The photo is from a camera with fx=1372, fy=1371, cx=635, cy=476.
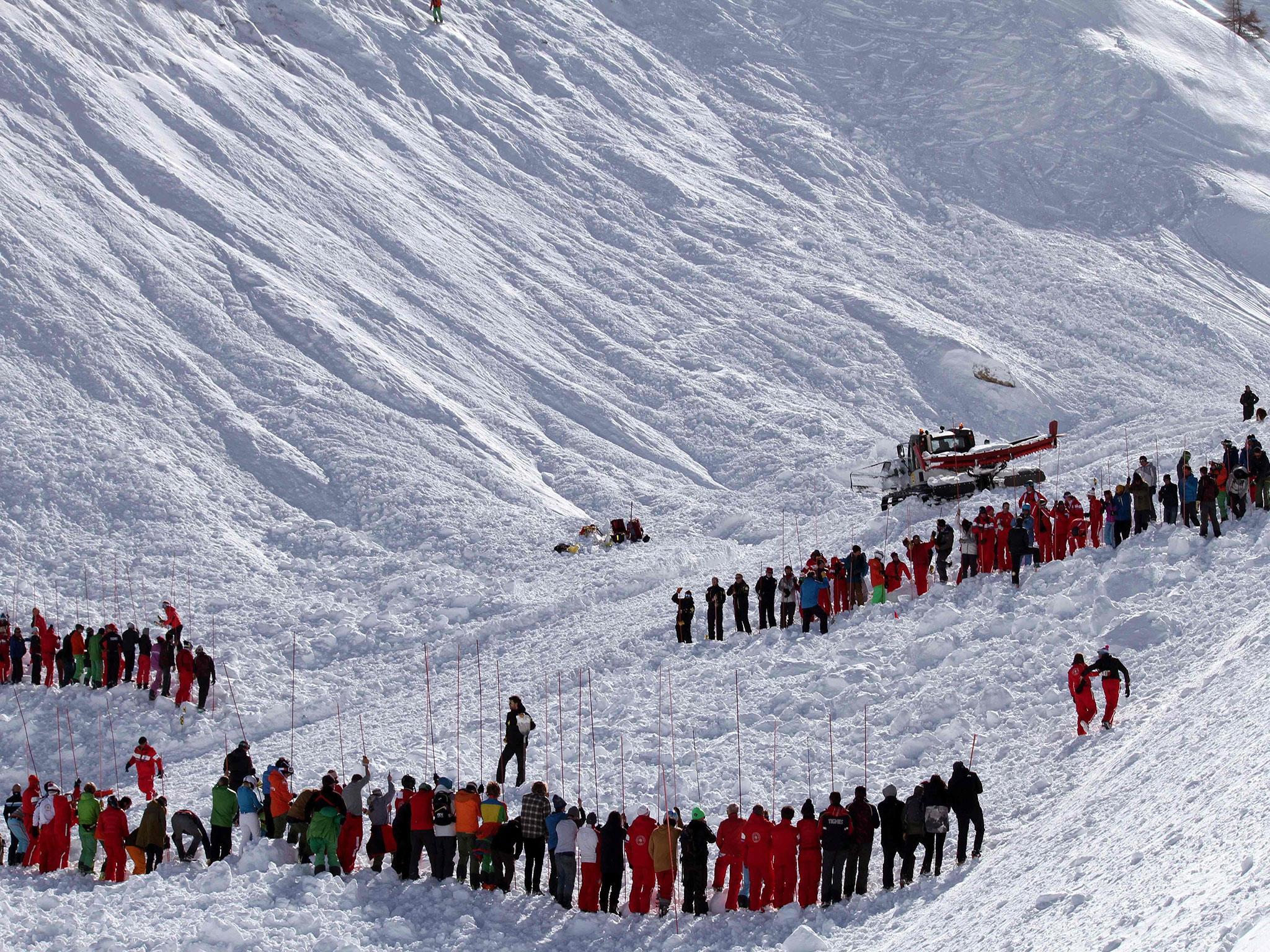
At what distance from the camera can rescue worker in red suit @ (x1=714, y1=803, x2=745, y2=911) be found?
13688 millimetres

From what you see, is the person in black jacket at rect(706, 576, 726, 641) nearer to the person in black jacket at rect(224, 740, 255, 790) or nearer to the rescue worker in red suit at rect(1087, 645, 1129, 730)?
the rescue worker in red suit at rect(1087, 645, 1129, 730)

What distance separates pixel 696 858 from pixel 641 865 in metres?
0.65

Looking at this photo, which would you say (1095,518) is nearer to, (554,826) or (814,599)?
(814,599)

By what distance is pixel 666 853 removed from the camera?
13.8m

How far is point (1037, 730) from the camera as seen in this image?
661 inches

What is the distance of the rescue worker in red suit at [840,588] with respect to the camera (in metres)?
21.6

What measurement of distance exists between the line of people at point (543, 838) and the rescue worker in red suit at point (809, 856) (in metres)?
0.01

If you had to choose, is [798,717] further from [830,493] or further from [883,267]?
[883,267]

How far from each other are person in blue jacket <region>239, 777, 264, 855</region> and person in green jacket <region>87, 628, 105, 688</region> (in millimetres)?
7827

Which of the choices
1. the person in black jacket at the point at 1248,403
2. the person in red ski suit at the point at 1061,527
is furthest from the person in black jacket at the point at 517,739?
the person in black jacket at the point at 1248,403

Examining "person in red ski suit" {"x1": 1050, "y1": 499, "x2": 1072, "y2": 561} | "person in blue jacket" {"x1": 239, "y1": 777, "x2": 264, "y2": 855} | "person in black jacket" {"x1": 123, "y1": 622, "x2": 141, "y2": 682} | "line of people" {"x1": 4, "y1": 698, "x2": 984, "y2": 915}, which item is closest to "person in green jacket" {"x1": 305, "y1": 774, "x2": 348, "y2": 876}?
"line of people" {"x1": 4, "y1": 698, "x2": 984, "y2": 915}

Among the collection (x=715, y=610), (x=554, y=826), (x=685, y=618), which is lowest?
(x=554, y=826)

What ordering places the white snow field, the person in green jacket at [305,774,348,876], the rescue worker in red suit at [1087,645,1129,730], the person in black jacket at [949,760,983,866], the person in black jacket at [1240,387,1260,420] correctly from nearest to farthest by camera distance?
the person in black jacket at [949,760,983,866] → the white snow field → the person in green jacket at [305,774,348,876] → the rescue worker in red suit at [1087,645,1129,730] → the person in black jacket at [1240,387,1260,420]

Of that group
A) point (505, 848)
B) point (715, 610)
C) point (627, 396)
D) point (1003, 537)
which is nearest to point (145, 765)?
point (505, 848)
